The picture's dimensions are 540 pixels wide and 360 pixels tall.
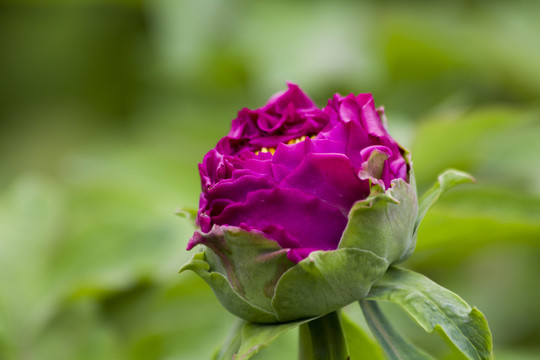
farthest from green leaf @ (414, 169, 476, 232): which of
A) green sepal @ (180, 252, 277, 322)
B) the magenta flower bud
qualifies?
green sepal @ (180, 252, 277, 322)

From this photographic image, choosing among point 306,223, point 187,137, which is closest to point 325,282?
point 306,223

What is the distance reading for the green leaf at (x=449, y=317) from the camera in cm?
46

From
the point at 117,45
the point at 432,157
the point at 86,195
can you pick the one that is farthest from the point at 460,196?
the point at 117,45

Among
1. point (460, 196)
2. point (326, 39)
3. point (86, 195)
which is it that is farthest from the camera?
point (326, 39)

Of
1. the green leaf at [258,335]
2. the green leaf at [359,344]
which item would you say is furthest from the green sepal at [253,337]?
the green leaf at [359,344]

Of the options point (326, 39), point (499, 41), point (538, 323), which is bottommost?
point (538, 323)

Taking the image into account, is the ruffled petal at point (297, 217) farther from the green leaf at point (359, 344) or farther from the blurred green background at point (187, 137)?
the blurred green background at point (187, 137)

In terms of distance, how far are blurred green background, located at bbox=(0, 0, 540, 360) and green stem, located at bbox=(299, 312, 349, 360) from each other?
0.26 m

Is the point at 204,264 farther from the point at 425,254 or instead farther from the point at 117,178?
the point at 117,178

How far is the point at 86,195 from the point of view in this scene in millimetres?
1120

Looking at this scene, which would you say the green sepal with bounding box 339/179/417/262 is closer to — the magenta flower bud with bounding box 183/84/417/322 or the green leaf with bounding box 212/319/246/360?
the magenta flower bud with bounding box 183/84/417/322

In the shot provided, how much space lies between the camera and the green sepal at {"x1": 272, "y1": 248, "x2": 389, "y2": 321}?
0.46 meters

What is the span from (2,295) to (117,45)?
1081mm

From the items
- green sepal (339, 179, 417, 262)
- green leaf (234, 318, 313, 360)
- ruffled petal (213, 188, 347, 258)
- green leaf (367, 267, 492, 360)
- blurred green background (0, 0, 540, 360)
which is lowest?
green leaf (367, 267, 492, 360)
